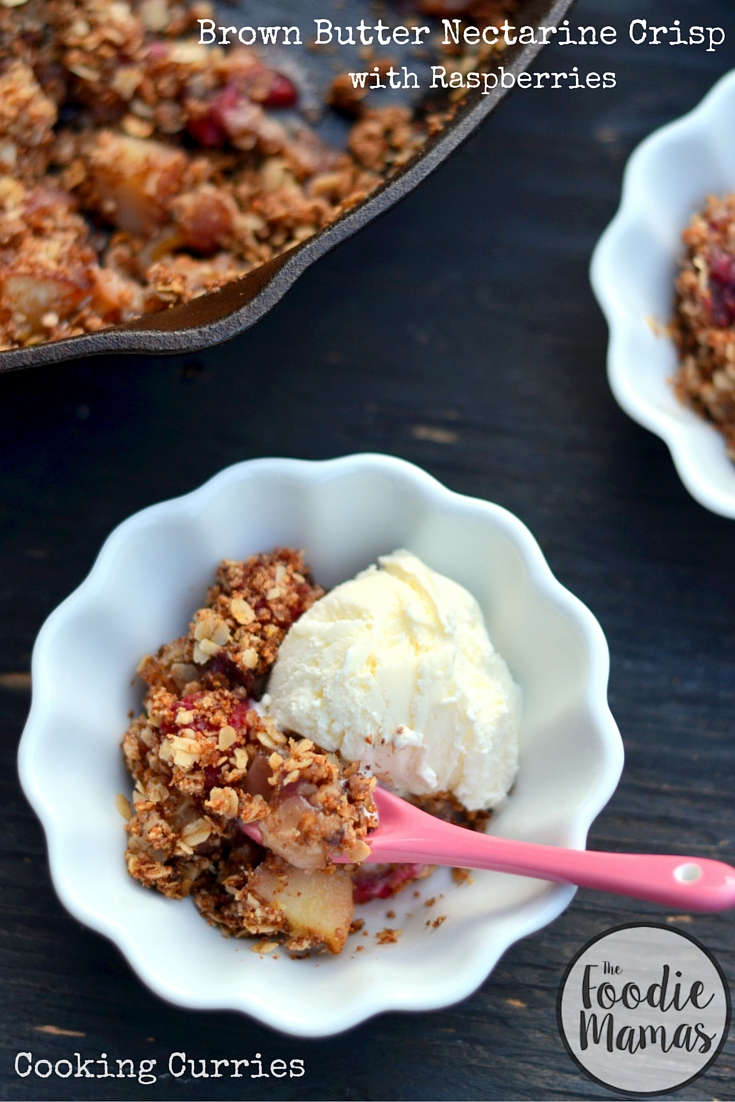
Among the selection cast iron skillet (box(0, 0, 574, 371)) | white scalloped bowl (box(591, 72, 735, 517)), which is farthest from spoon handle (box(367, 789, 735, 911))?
cast iron skillet (box(0, 0, 574, 371))

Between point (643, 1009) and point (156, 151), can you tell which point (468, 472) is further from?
point (643, 1009)

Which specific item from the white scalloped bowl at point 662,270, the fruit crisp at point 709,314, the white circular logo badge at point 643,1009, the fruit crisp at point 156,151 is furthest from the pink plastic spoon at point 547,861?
the fruit crisp at point 156,151

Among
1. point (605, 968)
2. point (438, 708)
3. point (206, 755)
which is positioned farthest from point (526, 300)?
point (605, 968)

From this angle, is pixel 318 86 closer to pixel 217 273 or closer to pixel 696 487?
pixel 217 273

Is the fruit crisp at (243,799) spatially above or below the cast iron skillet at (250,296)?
below

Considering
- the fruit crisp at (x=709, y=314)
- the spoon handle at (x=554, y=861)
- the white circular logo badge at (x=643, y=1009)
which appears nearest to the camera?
the spoon handle at (x=554, y=861)

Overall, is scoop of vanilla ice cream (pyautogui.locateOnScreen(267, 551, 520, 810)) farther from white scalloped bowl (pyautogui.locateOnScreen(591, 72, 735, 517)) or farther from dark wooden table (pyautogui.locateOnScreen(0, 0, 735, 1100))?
white scalloped bowl (pyautogui.locateOnScreen(591, 72, 735, 517))

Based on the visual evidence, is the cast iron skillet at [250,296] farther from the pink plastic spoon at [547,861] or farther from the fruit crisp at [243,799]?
the pink plastic spoon at [547,861]
